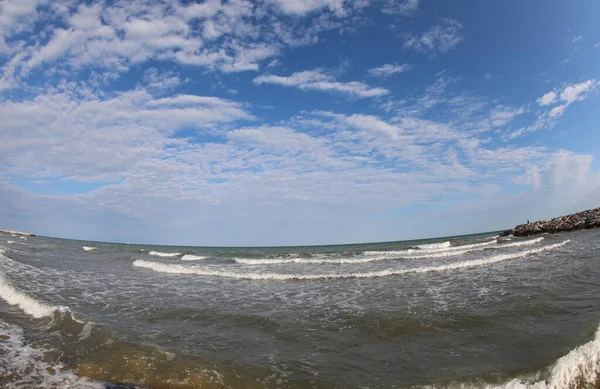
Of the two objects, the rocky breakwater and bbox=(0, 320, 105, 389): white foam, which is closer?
bbox=(0, 320, 105, 389): white foam

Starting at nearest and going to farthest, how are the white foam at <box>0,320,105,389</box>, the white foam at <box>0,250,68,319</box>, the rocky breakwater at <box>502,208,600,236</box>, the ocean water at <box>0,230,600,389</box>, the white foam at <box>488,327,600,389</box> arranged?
the white foam at <box>488,327,600,389</box>, the white foam at <box>0,320,105,389</box>, the ocean water at <box>0,230,600,389</box>, the white foam at <box>0,250,68,319</box>, the rocky breakwater at <box>502,208,600,236</box>

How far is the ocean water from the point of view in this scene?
559 cm

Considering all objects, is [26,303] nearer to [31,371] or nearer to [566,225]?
[31,371]

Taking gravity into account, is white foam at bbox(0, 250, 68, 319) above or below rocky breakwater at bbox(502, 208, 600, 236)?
below

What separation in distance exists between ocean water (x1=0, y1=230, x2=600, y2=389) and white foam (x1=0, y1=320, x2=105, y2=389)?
31 mm

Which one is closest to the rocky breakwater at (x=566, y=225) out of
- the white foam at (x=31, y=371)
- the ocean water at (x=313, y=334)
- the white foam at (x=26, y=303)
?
the ocean water at (x=313, y=334)

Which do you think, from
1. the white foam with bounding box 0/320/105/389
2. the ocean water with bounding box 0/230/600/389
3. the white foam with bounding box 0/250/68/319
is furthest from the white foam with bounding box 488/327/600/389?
the white foam with bounding box 0/250/68/319

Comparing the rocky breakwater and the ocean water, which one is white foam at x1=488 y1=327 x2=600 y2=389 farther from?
the rocky breakwater

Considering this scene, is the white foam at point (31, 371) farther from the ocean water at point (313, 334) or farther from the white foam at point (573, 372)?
the white foam at point (573, 372)

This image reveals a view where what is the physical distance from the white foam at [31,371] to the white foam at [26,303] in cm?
233

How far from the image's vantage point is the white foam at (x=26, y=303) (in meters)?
9.58

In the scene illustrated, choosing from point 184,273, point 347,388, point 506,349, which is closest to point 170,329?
point 347,388

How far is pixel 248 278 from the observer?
1806cm

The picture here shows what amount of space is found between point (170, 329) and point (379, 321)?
535cm
